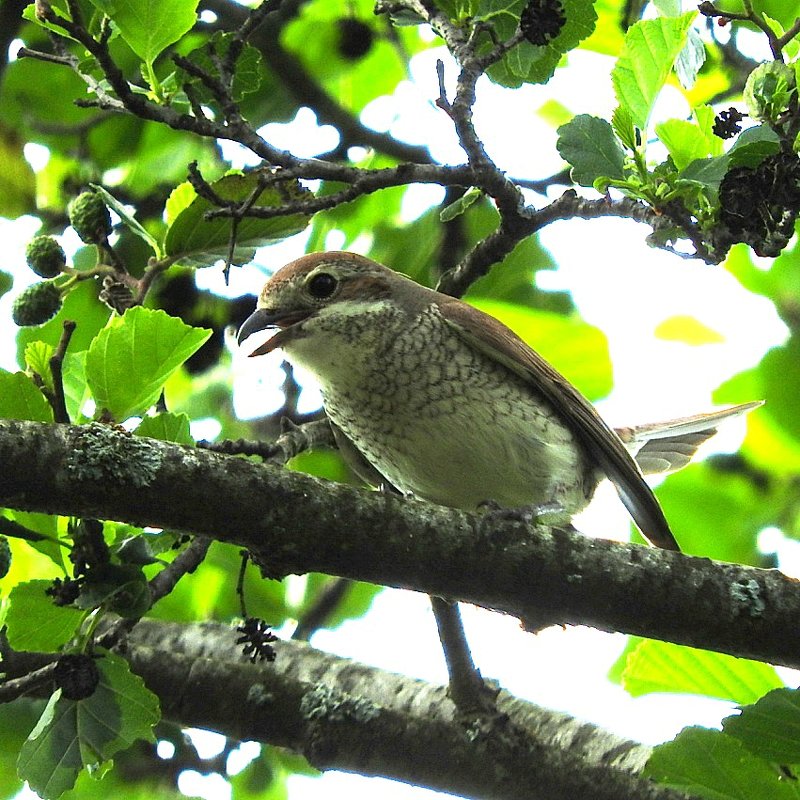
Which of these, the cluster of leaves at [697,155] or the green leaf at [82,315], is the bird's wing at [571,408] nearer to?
the cluster of leaves at [697,155]

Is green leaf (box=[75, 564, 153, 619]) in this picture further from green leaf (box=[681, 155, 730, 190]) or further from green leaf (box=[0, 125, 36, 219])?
green leaf (box=[0, 125, 36, 219])

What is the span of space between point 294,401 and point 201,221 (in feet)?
4.97

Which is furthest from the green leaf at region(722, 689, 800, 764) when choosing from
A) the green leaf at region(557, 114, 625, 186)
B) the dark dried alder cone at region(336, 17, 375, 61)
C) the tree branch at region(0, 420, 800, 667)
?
the dark dried alder cone at region(336, 17, 375, 61)

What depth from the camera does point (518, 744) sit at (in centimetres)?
335

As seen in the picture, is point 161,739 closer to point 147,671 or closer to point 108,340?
point 147,671

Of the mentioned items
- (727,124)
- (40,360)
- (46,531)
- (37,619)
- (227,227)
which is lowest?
(37,619)

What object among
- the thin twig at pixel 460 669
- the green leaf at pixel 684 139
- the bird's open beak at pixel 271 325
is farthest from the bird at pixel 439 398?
the green leaf at pixel 684 139

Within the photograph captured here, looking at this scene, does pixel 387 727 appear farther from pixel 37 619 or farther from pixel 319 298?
pixel 319 298

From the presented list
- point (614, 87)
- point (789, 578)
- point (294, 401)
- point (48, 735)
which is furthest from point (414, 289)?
point (48, 735)

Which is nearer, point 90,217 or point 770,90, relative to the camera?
point 770,90

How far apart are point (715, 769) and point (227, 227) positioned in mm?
1871

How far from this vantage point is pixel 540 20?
276 centimetres

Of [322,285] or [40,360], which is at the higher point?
[322,285]

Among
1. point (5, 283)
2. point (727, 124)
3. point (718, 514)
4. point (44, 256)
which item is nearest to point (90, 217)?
point (44, 256)
